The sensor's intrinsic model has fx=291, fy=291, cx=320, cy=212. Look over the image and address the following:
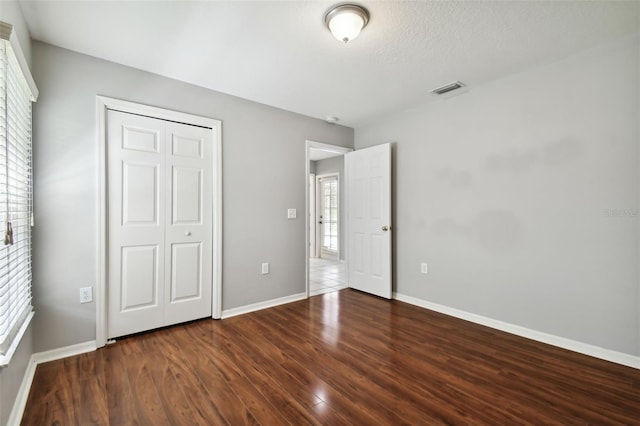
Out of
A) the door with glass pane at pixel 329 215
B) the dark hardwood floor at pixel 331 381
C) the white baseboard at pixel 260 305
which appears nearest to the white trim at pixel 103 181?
the dark hardwood floor at pixel 331 381


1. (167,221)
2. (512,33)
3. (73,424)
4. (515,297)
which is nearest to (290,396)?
(73,424)

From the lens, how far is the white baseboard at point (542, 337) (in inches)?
86.0

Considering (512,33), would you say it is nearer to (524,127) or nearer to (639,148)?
(524,127)

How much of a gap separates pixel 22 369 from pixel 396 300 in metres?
3.44

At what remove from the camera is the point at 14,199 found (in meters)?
1.73

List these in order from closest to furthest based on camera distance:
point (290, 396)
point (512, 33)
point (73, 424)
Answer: point (73, 424) → point (290, 396) → point (512, 33)

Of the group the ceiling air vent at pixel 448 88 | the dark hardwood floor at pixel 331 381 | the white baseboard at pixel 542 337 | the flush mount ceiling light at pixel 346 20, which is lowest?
the dark hardwood floor at pixel 331 381

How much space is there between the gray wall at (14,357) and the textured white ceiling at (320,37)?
121 mm

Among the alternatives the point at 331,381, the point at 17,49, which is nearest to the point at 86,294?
the point at 17,49

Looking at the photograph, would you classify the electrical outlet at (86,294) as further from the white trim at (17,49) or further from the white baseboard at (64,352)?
the white trim at (17,49)

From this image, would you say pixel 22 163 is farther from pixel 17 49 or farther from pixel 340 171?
pixel 340 171

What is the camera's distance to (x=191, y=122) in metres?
2.94

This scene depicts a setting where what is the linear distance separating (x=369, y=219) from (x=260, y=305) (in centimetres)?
178

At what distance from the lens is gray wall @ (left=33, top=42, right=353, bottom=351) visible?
223 cm
